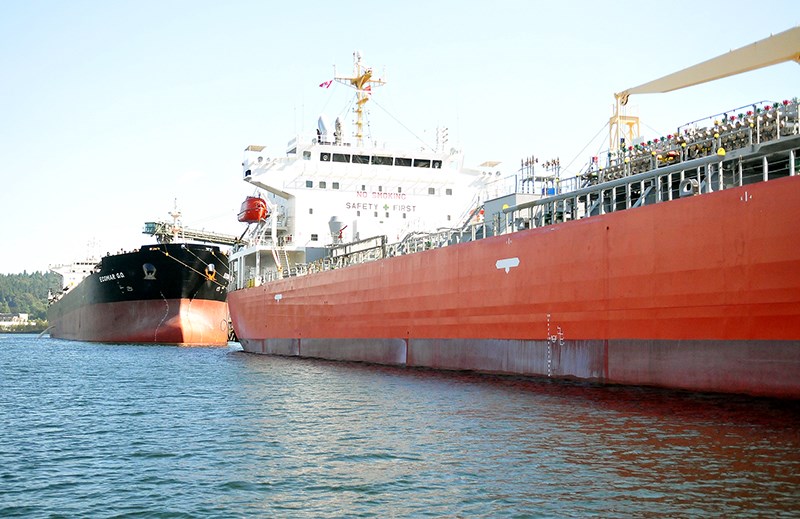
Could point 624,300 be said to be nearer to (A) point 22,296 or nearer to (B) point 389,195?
(B) point 389,195

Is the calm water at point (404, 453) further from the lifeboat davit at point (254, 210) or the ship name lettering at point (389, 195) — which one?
the ship name lettering at point (389, 195)

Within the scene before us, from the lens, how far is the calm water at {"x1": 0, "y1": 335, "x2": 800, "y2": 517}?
6.57 m

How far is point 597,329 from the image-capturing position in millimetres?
13688

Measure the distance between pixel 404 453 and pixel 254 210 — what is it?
21.0 meters

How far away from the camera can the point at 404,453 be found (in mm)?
8508

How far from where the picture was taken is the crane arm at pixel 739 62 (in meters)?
14.5

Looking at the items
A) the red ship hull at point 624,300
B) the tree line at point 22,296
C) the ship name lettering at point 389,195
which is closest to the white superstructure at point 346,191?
the ship name lettering at point 389,195

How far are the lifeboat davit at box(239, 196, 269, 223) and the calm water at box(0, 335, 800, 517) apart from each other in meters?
14.5

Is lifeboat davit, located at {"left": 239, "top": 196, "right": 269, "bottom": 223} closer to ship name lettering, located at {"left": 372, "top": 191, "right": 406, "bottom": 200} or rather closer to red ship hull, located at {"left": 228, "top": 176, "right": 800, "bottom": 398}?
ship name lettering, located at {"left": 372, "top": 191, "right": 406, "bottom": 200}

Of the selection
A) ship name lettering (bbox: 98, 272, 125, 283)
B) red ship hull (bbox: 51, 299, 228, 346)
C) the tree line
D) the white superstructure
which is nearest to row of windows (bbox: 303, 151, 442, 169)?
the white superstructure

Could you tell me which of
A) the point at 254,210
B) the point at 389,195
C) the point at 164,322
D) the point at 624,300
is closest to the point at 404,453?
the point at 624,300

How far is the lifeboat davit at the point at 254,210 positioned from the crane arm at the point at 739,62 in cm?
1492

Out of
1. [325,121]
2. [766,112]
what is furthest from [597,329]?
[325,121]

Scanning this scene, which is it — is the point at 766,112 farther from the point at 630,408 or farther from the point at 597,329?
the point at 630,408
